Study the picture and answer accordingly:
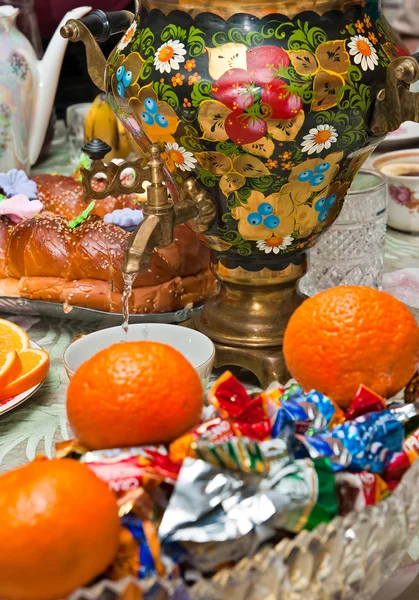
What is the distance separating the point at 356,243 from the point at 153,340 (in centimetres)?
28

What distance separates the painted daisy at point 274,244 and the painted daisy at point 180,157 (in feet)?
0.30

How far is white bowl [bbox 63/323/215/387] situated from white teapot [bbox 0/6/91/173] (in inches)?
24.5

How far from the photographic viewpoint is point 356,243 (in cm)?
90

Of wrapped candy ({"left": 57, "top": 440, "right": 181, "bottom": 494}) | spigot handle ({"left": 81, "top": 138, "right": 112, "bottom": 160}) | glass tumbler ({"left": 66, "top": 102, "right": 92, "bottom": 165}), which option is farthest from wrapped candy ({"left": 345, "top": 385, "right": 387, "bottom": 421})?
glass tumbler ({"left": 66, "top": 102, "right": 92, "bottom": 165})

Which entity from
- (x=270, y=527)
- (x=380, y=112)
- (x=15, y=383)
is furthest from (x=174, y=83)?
(x=270, y=527)

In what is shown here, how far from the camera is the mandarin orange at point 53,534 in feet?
1.17

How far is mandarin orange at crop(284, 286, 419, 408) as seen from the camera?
49 centimetres

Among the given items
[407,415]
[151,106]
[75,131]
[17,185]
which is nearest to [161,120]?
[151,106]

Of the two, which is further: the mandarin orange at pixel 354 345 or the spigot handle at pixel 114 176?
the spigot handle at pixel 114 176

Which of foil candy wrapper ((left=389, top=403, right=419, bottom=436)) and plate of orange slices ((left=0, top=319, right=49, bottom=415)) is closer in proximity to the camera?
foil candy wrapper ((left=389, top=403, right=419, bottom=436))

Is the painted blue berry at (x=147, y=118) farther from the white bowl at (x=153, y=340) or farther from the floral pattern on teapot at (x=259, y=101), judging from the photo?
the white bowl at (x=153, y=340)

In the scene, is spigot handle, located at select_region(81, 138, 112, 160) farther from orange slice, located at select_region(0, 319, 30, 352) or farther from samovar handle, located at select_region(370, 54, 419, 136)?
samovar handle, located at select_region(370, 54, 419, 136)

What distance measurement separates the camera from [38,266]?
93 cm

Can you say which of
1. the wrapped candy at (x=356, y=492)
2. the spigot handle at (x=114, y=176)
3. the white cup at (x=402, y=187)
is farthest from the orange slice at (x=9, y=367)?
the white cup at (x=402, y=187)
